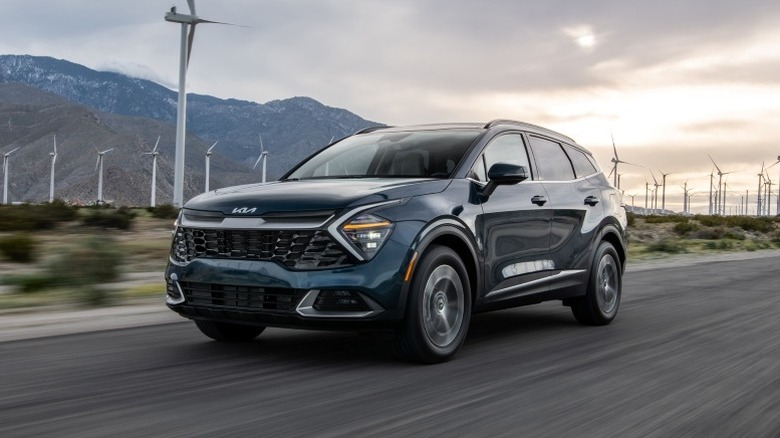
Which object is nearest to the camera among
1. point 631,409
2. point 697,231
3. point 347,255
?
point 631,409

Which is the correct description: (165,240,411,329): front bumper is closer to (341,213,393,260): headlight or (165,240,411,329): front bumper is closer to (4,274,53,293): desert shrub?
(341,213,393,260): headlight

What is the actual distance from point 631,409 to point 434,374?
136 centimetres

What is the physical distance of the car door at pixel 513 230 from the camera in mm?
7212

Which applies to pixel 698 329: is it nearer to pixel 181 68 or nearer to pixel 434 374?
pixel 434 374

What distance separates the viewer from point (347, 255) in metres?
6.08

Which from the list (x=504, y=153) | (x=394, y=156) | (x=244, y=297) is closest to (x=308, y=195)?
(x=244, y=297)

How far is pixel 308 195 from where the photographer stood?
6.31 meters

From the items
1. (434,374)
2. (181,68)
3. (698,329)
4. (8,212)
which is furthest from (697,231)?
(434,374)

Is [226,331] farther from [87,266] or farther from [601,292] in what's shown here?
[87,266]

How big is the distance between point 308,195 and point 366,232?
48cm

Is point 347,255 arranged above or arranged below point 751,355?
above

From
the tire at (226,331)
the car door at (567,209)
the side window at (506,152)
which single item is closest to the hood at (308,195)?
the side window at (506,152)

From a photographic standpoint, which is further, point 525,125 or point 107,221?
point 107,221

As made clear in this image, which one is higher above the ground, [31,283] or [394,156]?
[394,156]
